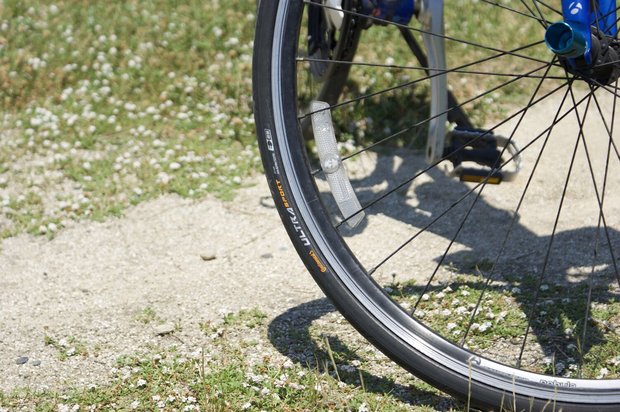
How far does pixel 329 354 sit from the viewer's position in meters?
2.81

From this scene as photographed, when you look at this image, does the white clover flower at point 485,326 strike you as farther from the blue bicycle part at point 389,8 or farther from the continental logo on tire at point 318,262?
the blue bicycle part at point 389,8

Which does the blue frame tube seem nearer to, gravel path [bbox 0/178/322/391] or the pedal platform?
the pedal platform

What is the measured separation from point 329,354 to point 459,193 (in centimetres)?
170

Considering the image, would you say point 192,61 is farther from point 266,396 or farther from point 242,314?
point 266,396

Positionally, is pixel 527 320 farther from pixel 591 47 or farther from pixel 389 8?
pixel 389 8

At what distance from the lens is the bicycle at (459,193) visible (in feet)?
8.92

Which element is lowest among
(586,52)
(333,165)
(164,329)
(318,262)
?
(164,329)

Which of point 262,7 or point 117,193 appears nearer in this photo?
point 262,7

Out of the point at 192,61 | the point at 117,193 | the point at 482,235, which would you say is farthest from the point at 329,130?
the point at 192,61

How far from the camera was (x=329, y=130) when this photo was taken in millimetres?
2934

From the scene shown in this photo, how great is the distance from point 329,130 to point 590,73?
0.82 metres

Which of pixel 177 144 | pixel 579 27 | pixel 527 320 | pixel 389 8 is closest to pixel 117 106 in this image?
pixel 177 144

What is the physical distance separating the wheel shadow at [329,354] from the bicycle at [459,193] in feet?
0.65

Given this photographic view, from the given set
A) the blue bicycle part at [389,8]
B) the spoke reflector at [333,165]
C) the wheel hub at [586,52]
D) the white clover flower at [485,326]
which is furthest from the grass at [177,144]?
the blue bicycle part at [389,8]
